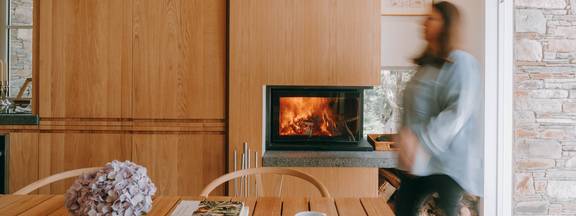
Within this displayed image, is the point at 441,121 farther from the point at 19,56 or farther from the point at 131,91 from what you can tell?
the point at 19,56

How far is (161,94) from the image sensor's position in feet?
9.68

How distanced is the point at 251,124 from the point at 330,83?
1.76 feet

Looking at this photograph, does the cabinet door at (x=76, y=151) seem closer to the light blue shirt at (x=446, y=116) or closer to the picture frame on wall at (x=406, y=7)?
the light blue shirt at (x=446, y=116)

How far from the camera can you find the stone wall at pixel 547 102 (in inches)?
115

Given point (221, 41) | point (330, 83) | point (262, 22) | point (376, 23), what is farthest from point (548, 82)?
point (221, 41)

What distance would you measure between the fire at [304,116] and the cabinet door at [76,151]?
0.99 metres

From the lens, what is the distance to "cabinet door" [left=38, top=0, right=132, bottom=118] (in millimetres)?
2957

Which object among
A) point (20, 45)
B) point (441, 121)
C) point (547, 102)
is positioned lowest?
point (441, 121)

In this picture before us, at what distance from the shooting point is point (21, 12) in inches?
143

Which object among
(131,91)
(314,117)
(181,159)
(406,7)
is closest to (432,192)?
(314,117)

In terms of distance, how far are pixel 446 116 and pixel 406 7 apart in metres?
1.14

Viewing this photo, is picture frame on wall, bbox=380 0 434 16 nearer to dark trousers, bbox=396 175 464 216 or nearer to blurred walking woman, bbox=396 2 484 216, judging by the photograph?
blurred walking woman, bbox=396 2 484 216

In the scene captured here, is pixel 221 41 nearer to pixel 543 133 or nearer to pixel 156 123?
pixel 156 123

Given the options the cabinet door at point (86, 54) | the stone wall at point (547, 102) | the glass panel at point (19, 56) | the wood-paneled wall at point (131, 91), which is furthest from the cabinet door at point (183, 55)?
the stone wall at point (547, 102)
